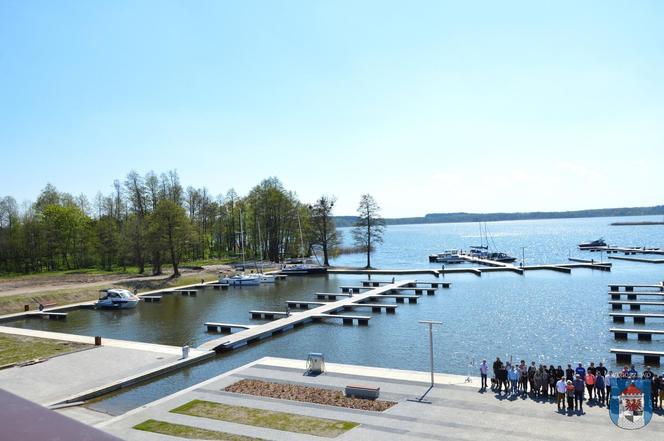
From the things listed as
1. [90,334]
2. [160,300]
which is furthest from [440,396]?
[160,300]

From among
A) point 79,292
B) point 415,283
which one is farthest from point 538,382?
point 79,292

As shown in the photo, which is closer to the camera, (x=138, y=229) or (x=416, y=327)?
(x=416, y=327)

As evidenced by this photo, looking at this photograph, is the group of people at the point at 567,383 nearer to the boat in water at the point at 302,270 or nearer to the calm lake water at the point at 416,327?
the calm lake water at the point at 416,327

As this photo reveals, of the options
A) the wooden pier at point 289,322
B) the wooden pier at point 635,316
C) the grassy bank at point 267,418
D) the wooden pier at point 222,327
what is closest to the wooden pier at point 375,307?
the wooden pier at point 289,322

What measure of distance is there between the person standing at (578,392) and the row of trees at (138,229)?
189ft

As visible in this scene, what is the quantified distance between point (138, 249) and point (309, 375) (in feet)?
178

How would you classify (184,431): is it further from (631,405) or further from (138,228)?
(138,228)

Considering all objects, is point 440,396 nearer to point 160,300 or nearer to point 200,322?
point 200,322

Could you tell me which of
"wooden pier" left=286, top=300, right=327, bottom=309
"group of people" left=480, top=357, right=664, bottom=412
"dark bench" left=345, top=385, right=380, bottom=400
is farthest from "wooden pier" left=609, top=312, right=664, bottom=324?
"dark bench" left=345, top=385, right=380, bottom=400

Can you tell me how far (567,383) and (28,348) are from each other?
31.1 metres

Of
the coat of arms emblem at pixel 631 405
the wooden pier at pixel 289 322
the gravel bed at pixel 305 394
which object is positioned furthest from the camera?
the wooden pier at pixel 289 322

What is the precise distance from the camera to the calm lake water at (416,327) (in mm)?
29016

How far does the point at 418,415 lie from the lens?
1898 centimetres

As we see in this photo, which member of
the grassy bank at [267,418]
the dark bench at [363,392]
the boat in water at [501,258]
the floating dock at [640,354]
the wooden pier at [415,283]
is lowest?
the floating dock at [640,354]
